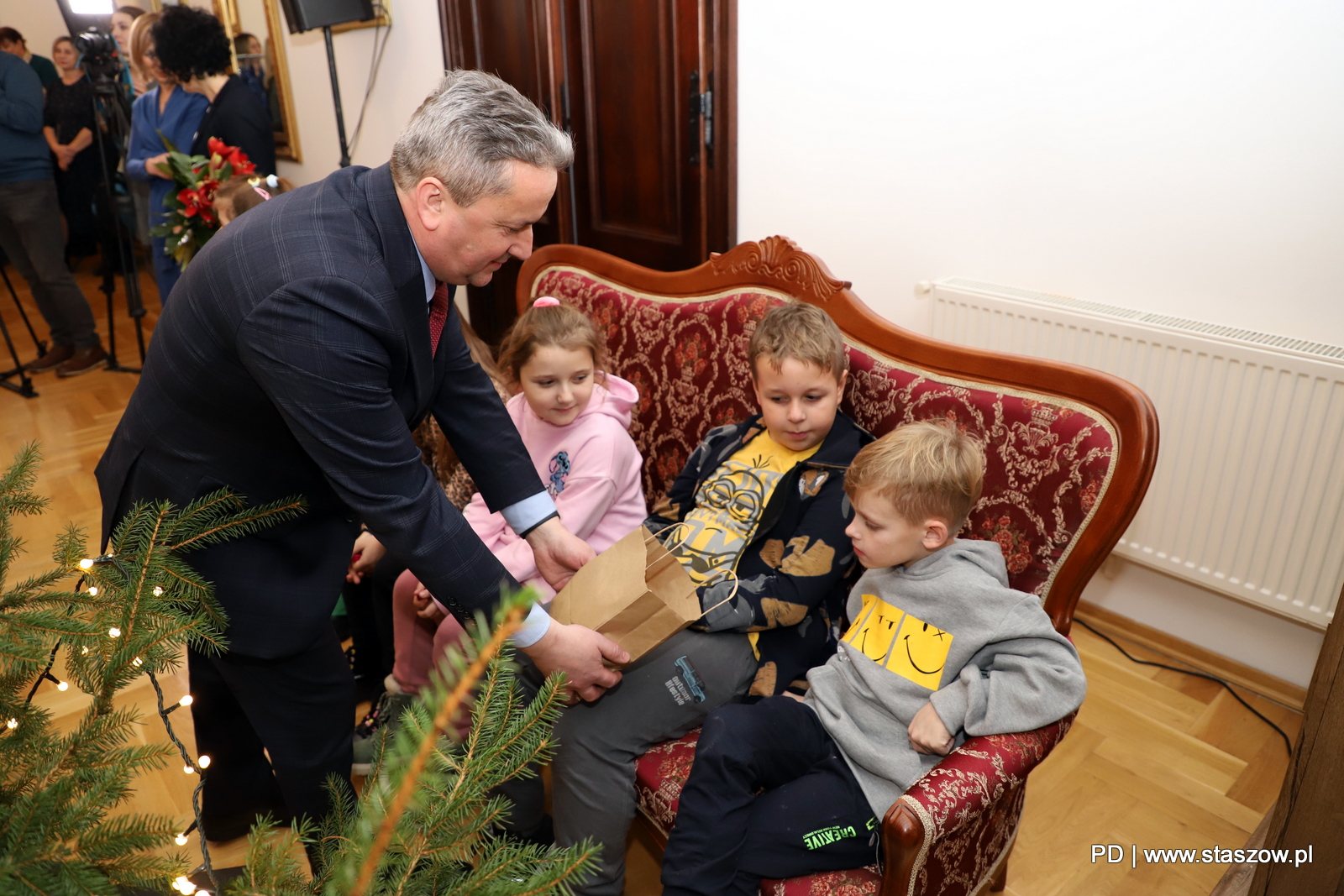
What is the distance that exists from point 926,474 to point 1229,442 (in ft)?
3.76

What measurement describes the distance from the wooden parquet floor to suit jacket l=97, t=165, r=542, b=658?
1.91ft

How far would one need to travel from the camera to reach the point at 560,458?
74.1 inches

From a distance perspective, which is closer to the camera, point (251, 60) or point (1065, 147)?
point (1065, 147)

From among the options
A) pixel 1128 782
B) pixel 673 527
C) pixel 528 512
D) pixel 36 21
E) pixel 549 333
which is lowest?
pixel 1128 782

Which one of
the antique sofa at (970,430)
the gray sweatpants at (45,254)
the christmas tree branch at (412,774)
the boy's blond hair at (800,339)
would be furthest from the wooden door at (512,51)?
the christmas tree branch at (412,774)

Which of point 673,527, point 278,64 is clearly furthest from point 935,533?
point 278,64

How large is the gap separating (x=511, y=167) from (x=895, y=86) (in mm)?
1600

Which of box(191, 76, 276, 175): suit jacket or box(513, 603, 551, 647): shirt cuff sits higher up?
box(191, 76, 276, 175): suit jacket

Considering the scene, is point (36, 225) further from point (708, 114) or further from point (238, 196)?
point (708, 114)

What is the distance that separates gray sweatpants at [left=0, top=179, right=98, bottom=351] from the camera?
176 inches

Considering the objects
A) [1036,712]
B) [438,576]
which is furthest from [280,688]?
[1036,712]

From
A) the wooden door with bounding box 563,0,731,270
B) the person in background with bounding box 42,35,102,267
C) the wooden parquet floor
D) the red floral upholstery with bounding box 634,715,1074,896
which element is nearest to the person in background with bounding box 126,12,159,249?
the person in background with bounding box 42,35,102,267

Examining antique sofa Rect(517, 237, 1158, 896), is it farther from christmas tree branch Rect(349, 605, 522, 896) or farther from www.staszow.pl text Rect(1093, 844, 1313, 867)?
christmas tree branch Rect(349, 605, 522, 896)

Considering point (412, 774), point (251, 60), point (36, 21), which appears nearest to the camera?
point (412, 774)
